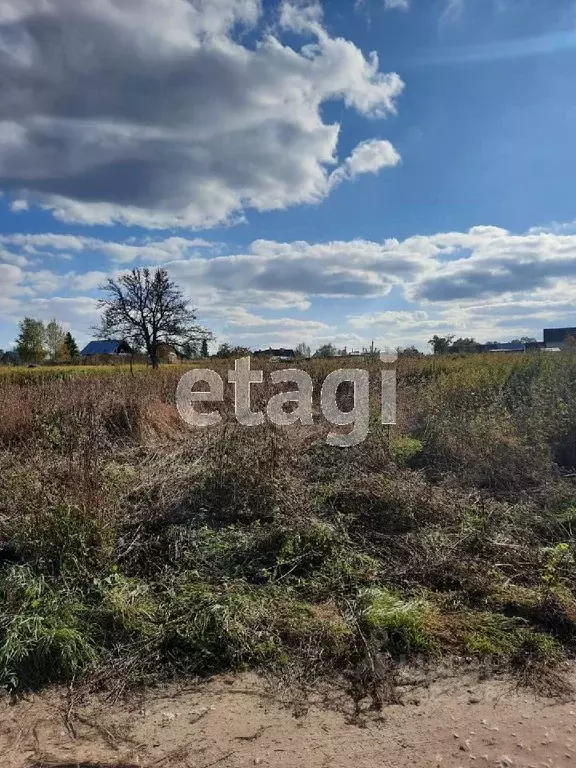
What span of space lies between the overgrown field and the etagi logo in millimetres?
391

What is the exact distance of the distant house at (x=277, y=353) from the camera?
12.8 m

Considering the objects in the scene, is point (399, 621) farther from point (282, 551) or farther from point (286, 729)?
point (282, 551)

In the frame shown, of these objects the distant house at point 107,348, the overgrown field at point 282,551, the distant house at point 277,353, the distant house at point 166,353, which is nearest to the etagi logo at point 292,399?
the overgrown field at point 282,551

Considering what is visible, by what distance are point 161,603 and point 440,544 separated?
219cm

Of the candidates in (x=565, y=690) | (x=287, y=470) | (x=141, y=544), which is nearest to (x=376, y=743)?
(x=565, y=690)

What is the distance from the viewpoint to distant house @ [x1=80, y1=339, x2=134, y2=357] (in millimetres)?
36850

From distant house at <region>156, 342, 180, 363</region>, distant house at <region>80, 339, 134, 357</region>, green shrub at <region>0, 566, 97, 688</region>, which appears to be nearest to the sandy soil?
green shrub at <region>0, 566, 97, 688</region>

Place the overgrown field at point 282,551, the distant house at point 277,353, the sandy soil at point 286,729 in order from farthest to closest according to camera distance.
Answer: the distant house at point 277,353
the overgrown field at point 282,551
the sandy soil at point 286,729

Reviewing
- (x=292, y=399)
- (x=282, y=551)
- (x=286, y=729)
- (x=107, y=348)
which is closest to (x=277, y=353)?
(x=292, y=399)

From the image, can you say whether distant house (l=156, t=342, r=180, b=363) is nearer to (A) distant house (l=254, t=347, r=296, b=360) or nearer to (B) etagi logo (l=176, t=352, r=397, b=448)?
(A) distant house (l=254, t=347, r=296, b=360)

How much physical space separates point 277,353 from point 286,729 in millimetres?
12117

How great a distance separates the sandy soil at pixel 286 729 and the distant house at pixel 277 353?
32.3 feet

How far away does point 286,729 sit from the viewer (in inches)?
99.3

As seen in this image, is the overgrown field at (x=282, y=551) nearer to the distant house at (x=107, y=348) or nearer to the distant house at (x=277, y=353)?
the distant house at (x=277, y=353)
